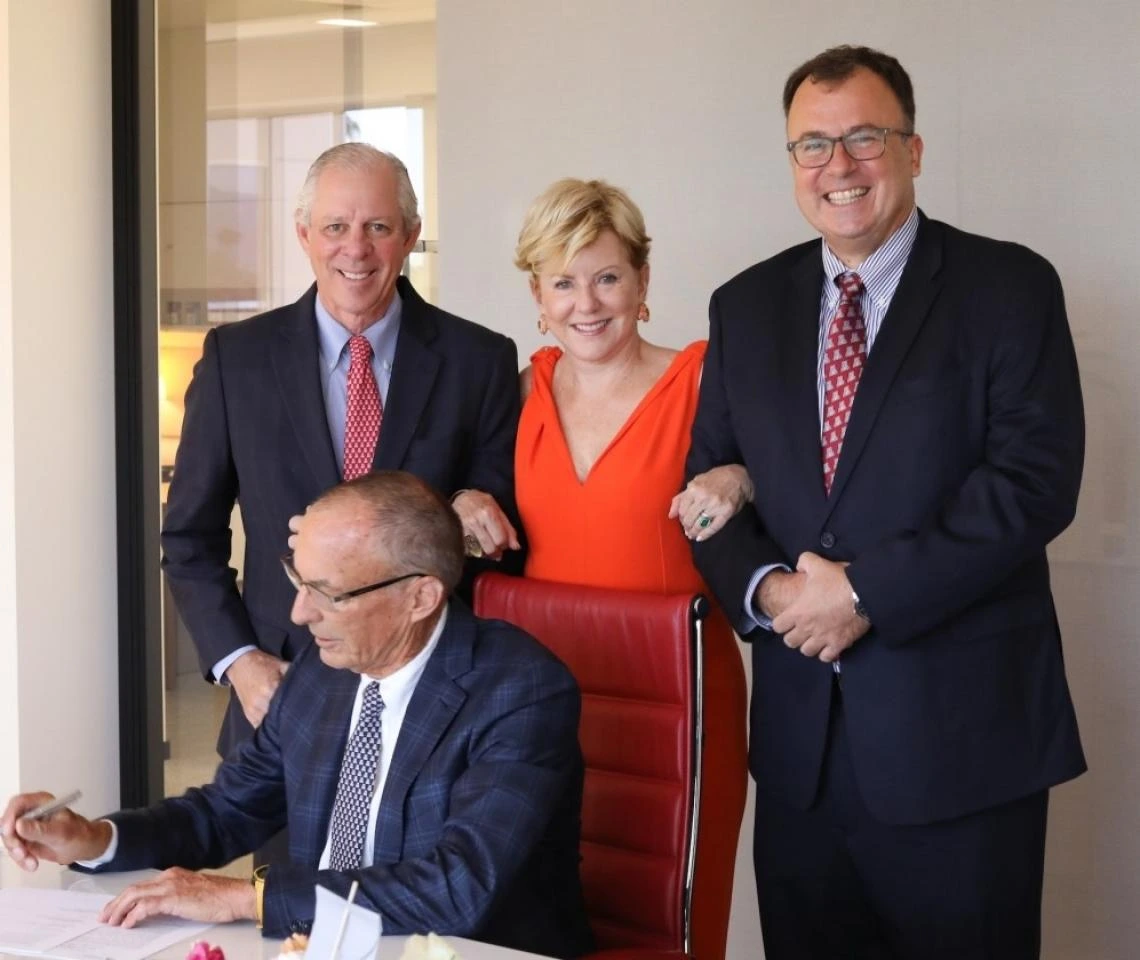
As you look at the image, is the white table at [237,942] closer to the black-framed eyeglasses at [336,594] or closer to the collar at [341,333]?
the black-framed eyeglasses at [336,594]

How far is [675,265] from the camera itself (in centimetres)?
407

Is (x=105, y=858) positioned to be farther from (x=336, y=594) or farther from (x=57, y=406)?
(x=57, y=406)

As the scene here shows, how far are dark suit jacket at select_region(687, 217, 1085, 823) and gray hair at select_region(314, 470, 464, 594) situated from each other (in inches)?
19.4

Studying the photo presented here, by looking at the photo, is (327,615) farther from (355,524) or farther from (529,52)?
(529,52)

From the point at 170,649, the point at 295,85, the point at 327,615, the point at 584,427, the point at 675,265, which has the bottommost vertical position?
the point at 170,649

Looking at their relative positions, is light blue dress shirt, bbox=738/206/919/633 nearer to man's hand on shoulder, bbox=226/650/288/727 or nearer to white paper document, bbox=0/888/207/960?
man's hand on shoulder, bbox=226/650/288/727

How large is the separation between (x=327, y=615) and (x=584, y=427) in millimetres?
802

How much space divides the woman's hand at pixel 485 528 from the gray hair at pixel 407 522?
17.4 inches

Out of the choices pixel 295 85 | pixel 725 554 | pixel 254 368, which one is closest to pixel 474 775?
pixel 725 554

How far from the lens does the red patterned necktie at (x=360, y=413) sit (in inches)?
114

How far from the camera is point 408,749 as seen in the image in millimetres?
2182

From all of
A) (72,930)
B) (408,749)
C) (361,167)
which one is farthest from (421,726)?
(361,167)

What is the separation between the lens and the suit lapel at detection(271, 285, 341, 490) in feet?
9.42

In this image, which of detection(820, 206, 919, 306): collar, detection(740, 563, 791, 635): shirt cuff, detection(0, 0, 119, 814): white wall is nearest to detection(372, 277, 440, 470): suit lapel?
detection(740, 563, 791, 635): shirt cuff
